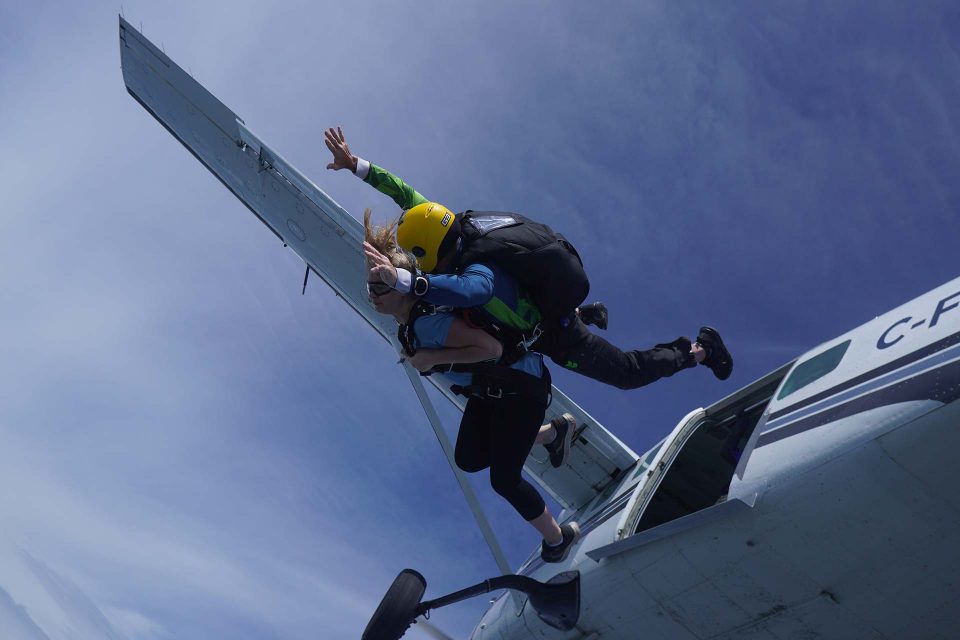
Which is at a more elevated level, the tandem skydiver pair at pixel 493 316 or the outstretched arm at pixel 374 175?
the outstretched arm at pixel 374 175

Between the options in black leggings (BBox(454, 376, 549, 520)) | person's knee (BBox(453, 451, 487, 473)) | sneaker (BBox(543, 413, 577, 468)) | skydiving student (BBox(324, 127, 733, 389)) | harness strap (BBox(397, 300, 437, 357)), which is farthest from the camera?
sneaker (BBox(543, 413, 577, 468))

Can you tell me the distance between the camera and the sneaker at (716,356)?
21.7 ft

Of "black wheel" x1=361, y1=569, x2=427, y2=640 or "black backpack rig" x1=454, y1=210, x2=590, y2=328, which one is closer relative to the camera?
"black backpack rig" x1=454, y1=210, x2=590, y2=328

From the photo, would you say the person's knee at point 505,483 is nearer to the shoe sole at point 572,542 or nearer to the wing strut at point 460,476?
the shoe sole at point 572,542

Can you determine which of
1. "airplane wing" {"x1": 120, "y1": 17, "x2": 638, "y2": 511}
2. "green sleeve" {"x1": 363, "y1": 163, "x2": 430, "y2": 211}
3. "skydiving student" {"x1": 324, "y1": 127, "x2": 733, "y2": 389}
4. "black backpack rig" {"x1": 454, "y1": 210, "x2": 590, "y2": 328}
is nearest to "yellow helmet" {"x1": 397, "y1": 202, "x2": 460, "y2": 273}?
"skydiving student" {"x1": 324, "y1": 127, "x2": 733, "y2": 389}

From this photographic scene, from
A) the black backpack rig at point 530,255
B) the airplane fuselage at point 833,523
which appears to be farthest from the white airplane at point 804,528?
the black backpack rig at point 530,255

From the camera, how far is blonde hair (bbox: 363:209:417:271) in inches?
207

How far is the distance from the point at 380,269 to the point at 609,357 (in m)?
2.51

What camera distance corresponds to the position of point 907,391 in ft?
12.0

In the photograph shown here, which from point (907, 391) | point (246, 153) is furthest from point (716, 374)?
point (246, 153)

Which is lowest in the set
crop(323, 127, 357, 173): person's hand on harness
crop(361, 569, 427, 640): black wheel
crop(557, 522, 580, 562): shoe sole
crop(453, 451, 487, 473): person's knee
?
crop(557, 522, 580, 562): shoe sole

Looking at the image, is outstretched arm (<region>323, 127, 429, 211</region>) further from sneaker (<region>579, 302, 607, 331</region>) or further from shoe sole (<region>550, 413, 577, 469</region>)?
shoe sole (<region>550, 413, 577, 469</region>)

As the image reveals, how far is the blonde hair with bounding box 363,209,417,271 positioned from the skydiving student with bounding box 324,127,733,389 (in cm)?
10

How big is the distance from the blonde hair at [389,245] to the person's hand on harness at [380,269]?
1.91 feet
